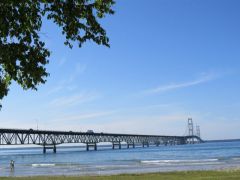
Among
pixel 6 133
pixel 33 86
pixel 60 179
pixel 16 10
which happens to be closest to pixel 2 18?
pixel 16 10

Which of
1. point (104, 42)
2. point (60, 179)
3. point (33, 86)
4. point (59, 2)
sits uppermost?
point (59, 2)

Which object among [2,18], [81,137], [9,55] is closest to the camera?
[2,18]

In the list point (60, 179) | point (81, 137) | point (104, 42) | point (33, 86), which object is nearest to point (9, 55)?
point (33, 86)

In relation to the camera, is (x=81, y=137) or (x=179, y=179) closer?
(x=179, y=179)

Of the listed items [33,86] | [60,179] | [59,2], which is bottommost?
[60,179]

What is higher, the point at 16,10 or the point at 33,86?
the point at 16,10

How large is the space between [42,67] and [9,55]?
80 centimetres

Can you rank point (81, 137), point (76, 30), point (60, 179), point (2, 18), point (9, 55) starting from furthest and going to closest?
point (81, 137) → point (60, 179) → point (76, 30) → point (9, 55) → point (2, 18)

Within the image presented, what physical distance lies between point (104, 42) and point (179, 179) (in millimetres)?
19827

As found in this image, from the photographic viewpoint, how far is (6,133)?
400ft

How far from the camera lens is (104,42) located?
30.7ft

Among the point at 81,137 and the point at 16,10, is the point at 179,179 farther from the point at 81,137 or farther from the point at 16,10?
the point at 81,137

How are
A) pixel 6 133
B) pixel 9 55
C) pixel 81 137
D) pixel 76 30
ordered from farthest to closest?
pixel 81 137 → pixel 6 133 → pixel 76 30 → pixel 9 55

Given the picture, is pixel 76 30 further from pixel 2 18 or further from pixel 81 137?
pixel 81 137
